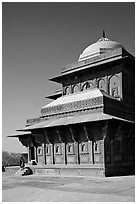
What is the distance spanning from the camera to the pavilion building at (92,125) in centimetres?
1802

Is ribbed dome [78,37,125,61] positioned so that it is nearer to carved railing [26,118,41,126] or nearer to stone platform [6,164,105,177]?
carved railing [26,118,41,126]

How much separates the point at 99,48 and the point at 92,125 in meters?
11.6

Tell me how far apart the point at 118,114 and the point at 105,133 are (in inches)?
129

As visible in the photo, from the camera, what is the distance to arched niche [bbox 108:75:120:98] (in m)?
23.5

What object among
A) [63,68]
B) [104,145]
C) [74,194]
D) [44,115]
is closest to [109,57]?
[63,68]

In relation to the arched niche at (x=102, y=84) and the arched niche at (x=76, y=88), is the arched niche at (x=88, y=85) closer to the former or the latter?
Answer: the arched niche at (x=76, y=88)

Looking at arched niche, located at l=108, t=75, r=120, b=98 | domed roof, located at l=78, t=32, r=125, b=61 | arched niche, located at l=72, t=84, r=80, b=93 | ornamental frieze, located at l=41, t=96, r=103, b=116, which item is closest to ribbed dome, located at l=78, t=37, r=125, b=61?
domed roof, located at l=78, t=32, r=125, b=61

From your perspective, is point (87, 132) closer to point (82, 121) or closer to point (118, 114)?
point (82, 121)

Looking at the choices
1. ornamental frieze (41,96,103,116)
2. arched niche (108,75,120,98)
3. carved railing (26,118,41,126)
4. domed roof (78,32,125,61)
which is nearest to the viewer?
ornamental frieze (41,96,103,116)

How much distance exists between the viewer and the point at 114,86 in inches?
938

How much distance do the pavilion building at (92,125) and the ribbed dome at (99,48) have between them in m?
0.16

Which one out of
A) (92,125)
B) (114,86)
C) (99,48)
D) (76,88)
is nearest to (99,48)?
(99,48)

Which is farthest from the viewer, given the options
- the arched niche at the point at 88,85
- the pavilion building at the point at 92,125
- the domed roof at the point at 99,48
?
the domed roof at the point at 99,48

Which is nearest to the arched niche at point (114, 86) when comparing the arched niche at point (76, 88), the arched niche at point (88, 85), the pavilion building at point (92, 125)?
the pavilion building at point (92, 125)
